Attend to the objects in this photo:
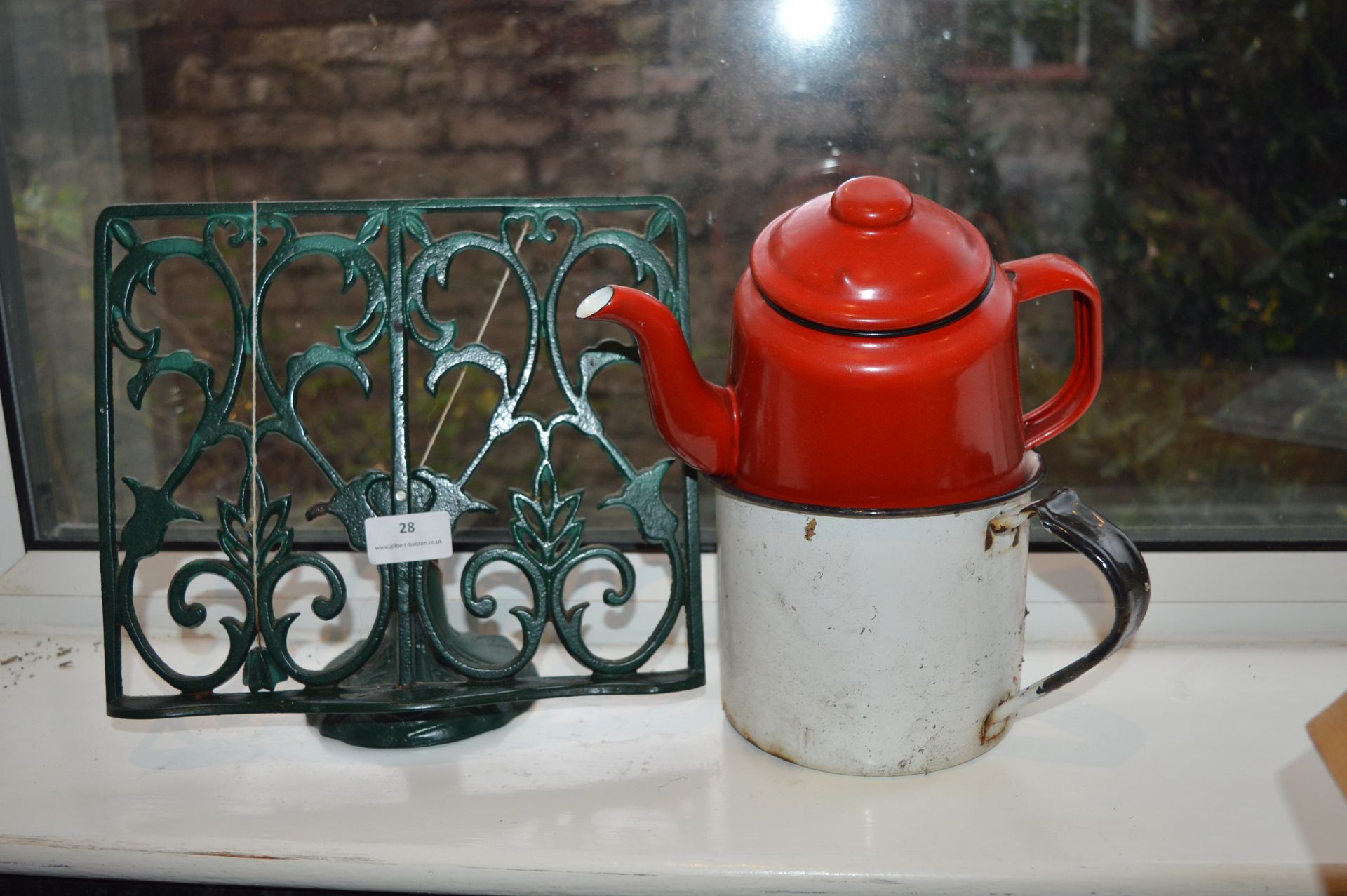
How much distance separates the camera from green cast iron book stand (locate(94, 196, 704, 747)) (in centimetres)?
84

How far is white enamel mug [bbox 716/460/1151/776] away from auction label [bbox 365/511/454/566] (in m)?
0.21

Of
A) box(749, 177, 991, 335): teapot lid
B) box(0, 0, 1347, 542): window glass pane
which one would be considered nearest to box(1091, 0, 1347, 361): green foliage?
box(0, 0, 1347, 542): window glass pane

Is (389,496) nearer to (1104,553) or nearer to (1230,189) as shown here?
(1104,553)

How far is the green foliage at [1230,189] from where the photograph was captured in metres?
1.00

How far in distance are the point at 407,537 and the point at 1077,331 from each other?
1.74ft

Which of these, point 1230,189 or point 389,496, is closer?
point 389,496

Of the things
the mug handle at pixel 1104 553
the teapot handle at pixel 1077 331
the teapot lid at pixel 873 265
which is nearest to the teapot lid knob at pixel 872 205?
the teapot lid at pixel 873 265

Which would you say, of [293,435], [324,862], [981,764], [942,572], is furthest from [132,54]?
[981,764]

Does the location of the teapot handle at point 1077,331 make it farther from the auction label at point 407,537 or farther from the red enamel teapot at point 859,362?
the auction label at point 407,537

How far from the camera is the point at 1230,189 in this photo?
1031mm

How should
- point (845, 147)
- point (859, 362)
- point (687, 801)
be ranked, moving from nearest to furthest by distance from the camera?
point (859, 362)
point (687, 801)
point (845, 147)

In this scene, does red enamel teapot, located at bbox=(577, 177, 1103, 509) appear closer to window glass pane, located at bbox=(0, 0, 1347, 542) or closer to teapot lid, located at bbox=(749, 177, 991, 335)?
teapot lid, located at bbox=(749, 177, 991, 335)

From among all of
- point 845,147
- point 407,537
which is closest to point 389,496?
point 407,537

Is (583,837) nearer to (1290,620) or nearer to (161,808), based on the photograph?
(161,808)
